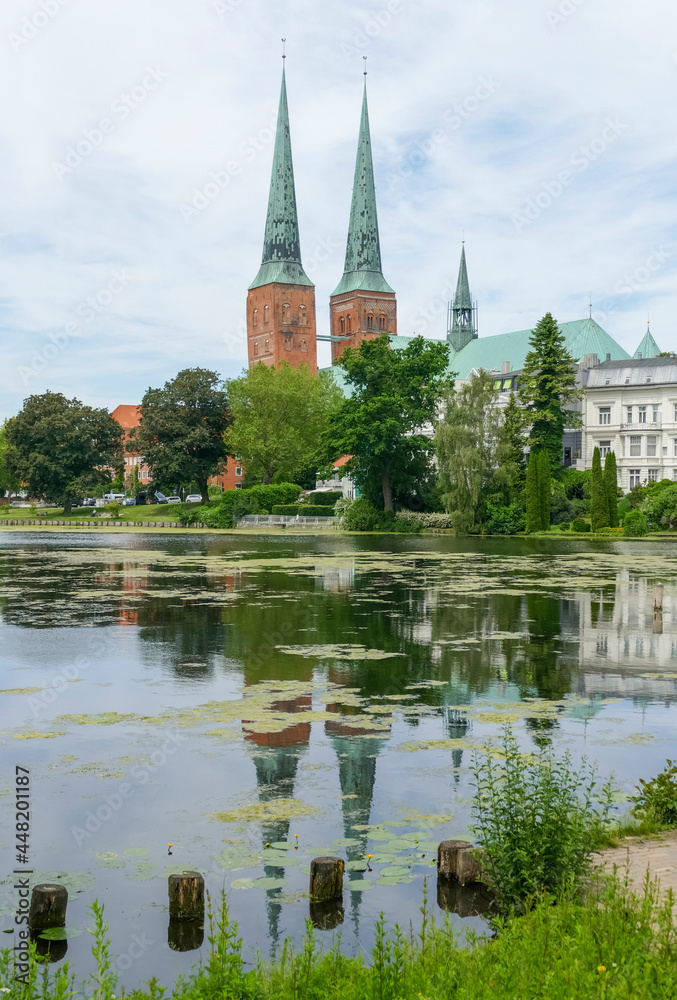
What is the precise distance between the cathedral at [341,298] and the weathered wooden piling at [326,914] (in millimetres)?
105739

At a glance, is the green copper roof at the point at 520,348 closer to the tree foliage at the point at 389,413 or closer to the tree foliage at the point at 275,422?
the tree foliage at the point at 275,422

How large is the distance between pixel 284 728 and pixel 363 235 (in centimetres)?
13445

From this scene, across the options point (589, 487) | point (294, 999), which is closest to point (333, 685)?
point (294, 999)

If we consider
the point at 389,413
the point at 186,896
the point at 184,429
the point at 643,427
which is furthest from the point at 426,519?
the point at 186,896

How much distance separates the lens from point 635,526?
198ft

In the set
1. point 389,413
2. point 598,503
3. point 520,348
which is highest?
point 520,348

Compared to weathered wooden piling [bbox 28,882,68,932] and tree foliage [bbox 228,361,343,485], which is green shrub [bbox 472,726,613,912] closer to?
weathered wooden piling [bbox 28,882,68,932]

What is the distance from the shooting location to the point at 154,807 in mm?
8289

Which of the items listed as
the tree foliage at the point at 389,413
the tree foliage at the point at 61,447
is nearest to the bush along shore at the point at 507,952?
the tree foliage at the point at 389,413

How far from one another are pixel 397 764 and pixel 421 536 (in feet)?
182

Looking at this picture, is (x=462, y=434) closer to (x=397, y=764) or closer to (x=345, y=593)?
(x=345, y=593)

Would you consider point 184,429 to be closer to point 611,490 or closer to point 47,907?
point 611,490

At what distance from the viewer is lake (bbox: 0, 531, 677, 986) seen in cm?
670

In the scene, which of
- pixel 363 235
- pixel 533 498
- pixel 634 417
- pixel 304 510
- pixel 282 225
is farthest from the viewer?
pixel 363 235
